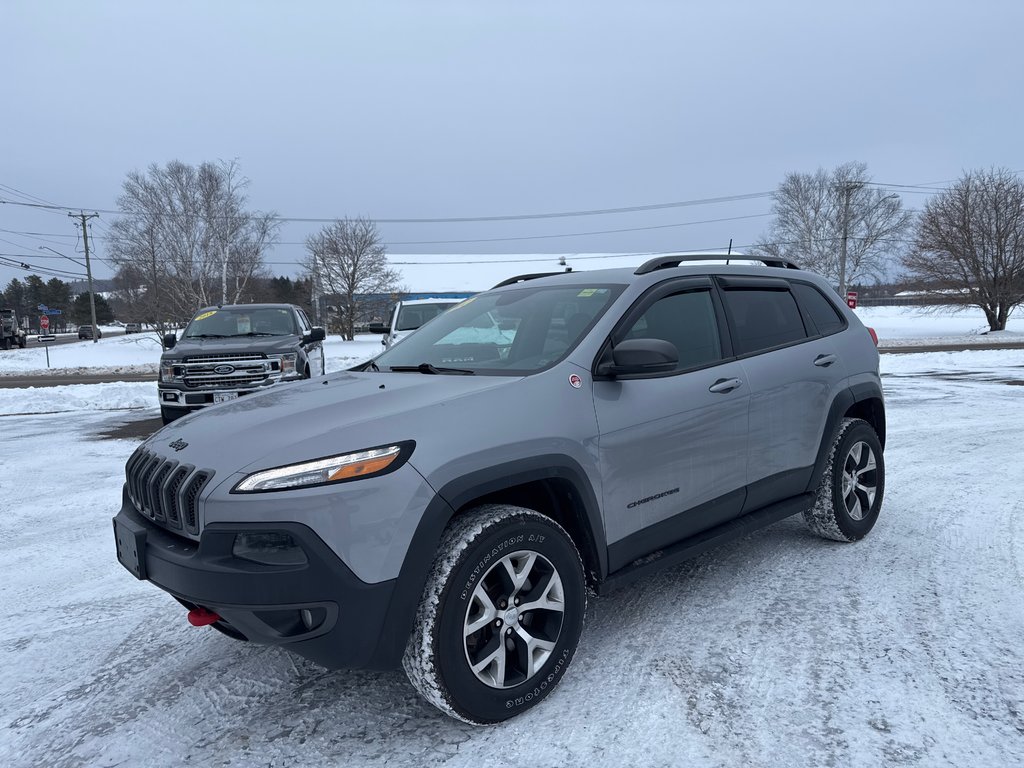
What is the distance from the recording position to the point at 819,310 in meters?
4.48

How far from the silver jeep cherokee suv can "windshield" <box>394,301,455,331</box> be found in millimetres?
9750

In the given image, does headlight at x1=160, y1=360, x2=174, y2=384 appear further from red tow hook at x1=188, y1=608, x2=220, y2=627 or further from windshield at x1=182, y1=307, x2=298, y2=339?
red tow hook at x1=188, y1=608, x2=220, y2=627

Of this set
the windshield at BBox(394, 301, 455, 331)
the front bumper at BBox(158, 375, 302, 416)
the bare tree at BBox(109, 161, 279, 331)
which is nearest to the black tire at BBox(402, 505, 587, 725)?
the front bumper at BBox(158, 375, 302, 416)

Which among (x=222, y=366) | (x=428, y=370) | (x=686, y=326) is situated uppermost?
(x=686, y=326)

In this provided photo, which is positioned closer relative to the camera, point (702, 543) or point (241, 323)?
point (702, 543)

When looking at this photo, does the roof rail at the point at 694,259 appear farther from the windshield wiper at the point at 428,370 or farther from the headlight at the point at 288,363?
the headlight at the point at 288,363

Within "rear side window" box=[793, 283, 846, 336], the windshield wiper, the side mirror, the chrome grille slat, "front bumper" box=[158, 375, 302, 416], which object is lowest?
"front bumper" box=[158, 375, 302, 416]

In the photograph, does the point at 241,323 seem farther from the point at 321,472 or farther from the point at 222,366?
the point at 321,472

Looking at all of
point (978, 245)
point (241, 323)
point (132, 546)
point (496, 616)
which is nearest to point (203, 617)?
point (132, 546)

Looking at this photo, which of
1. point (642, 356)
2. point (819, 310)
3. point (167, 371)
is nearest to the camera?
point (642, 356)

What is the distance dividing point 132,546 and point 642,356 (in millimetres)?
2178

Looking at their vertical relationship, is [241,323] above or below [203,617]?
above

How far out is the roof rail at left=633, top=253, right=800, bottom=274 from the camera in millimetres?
3572

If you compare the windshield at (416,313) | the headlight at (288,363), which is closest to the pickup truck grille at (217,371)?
the headlight at (288,363)
